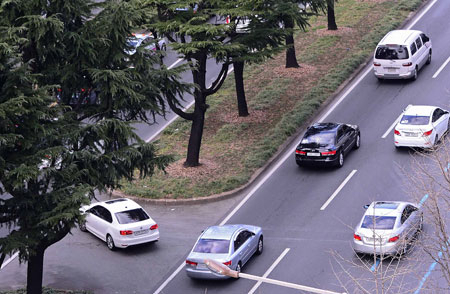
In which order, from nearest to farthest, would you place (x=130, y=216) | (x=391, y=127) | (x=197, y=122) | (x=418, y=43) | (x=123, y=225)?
(x=123, y=225), (x=130, y=216), (x=197, y=122), (x=391, y=127), (x=418, y=43)

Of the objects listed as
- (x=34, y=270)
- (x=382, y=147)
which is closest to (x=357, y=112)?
(x=382, y=147)

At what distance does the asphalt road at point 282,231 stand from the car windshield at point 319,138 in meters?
1.22

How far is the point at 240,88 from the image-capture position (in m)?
33.9

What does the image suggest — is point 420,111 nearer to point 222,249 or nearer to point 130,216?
point 222,249

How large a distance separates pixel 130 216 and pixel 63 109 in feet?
22.3

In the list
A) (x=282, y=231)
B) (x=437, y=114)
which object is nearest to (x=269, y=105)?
(x=437, y=114)

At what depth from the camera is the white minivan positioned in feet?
114

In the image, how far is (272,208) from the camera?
2703cm

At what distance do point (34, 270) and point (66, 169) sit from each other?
4127 mm

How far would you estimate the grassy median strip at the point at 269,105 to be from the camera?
1170 inches

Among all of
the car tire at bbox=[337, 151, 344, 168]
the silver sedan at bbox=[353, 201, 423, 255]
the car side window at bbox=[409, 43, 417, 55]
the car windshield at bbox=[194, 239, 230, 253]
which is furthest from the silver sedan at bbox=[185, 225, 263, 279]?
the car side window at bbox=[409, 43, 417, 55]

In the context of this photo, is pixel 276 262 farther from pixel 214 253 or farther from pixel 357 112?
pixel 357 112

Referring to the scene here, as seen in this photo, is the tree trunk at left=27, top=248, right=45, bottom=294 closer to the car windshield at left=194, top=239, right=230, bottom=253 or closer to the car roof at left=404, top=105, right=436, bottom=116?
the car windshield at left=194, top=239, right=230, bottom=253

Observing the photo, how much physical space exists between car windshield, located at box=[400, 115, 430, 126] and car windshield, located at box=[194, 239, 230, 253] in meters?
10.6
